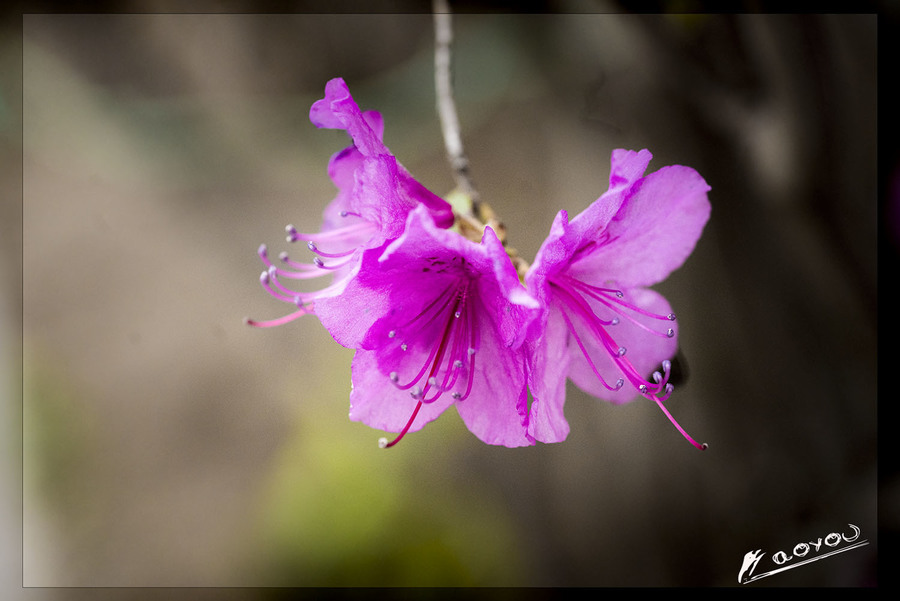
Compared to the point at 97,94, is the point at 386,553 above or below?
below

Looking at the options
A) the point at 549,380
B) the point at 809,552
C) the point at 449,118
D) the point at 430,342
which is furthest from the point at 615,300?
the point at 809,552

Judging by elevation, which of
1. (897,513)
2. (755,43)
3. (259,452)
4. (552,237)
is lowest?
(897,513)

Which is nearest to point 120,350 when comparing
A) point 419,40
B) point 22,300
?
point 22,300

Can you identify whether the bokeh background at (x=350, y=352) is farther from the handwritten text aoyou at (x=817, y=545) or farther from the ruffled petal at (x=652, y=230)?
the ruffled petal at (x=652, y=230)

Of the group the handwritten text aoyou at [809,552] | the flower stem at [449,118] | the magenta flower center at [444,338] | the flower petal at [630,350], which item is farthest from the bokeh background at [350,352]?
the magenta flower center at [444,338]

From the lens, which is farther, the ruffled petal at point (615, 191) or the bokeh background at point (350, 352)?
the bokeh background at point (350, 352)

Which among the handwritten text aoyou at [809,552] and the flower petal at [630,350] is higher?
the flower petal at [630,350]

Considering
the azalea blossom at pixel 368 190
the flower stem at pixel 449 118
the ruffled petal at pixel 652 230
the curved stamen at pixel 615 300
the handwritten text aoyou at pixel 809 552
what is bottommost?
the handwritten text aoyou at pixel 809 552

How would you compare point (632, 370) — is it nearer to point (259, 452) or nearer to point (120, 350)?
point (259, 452)
